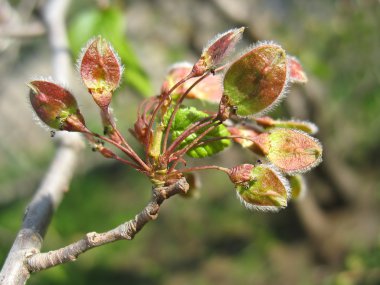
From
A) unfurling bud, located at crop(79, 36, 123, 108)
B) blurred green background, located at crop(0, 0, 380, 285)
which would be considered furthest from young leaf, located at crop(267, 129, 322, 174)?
blurred green background, located at crop(0, 0, 380, 285)

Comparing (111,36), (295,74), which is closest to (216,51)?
(295,74)

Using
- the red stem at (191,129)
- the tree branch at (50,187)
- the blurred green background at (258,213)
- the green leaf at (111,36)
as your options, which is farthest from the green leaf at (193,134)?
the blurred green background at (258,213)

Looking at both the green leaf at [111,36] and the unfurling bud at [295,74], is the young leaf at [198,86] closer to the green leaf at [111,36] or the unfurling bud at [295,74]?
the unfurling bud at [295,74]

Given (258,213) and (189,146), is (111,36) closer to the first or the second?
(189,146)

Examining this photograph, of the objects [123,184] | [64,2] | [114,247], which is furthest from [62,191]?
[123,184]

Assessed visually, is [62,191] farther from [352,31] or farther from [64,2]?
[352,31]

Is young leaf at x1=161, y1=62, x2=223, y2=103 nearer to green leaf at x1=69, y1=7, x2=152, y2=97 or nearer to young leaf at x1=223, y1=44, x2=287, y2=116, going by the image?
young leaf at x1=223, y1=44, x2=287, y2=116
